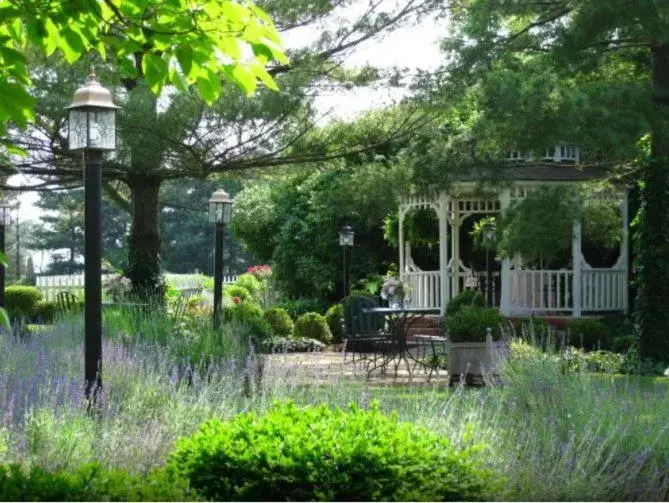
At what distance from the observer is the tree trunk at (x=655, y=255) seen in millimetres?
13562

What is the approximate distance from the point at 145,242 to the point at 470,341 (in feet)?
26.0

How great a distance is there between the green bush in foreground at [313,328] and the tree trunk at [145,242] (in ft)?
10.8

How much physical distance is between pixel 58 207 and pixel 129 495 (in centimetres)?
5477

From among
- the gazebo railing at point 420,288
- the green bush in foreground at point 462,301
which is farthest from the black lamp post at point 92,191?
the gazebo railing at point 420,288

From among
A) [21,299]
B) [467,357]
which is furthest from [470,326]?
[21,299]

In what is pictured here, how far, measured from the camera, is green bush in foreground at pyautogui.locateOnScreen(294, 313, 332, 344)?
19.9 meters

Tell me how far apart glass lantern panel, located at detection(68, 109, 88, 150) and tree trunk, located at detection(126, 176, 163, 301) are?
1040 centimetres

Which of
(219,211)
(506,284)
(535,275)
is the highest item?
(219,211)

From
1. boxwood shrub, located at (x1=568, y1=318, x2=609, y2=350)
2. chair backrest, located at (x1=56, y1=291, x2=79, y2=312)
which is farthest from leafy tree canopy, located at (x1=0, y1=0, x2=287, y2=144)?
boxwood shrub, located at (x1=568, y1=318, x2=609, y2=350)

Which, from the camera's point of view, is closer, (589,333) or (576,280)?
(589,333)

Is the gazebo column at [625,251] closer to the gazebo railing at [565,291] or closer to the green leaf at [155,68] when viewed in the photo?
the gazebo railing at [565,291]

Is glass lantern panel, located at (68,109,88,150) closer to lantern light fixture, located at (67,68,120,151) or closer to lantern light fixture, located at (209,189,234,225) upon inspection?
lantern light fixture, located at (67,68,120,151)

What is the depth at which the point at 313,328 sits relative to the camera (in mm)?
19969

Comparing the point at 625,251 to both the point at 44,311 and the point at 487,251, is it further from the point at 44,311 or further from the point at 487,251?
the point at 44,311
